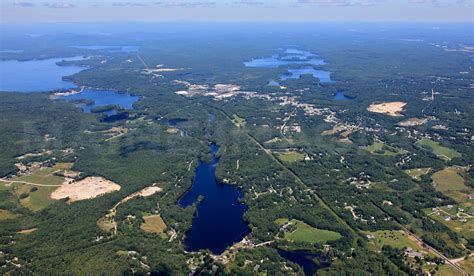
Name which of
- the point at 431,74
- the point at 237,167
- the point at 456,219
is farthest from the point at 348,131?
the point at 431,74

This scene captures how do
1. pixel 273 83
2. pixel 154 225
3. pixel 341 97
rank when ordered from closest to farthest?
pixel 154 225, pixel 341 97, pixel 273 83

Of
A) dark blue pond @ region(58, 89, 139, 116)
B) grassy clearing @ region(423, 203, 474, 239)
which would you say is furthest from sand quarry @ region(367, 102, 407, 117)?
dark blue pond @ region(58, 89, 139, 116)

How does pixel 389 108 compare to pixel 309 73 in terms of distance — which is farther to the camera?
pixel 309 73

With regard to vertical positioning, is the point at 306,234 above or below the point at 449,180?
below

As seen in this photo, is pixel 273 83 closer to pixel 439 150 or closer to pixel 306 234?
pixel 439 150

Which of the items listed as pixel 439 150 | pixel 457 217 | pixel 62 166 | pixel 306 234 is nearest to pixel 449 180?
pixel 457 217

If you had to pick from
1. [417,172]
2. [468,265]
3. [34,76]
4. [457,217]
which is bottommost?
[468,265]

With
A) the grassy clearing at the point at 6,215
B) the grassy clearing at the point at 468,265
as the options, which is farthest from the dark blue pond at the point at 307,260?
the grassy clearing at the point at 6,215
